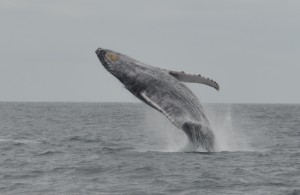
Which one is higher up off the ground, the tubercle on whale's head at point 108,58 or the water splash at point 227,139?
the tubercle on whale's head at point 108,58

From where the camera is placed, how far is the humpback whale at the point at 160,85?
1526 cm

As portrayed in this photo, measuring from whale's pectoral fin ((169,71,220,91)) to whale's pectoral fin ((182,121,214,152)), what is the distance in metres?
1.06

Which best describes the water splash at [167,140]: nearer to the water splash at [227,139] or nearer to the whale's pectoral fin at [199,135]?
the water splash at [227,139]

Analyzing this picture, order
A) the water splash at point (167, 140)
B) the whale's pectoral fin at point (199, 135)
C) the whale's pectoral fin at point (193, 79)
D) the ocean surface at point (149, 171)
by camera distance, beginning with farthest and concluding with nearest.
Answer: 1. the water splash at point (167, 140)
2. the whale's pectoral fin at point (199, 135)
3. the whale's pectoral fin at point (193, 79)
4. the ocean surface at point (149, 171)

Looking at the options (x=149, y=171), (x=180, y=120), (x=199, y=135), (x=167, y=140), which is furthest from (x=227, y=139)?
(x=180, y=120)

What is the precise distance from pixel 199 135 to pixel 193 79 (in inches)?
68.7

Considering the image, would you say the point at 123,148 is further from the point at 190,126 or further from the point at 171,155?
the point at 190,126

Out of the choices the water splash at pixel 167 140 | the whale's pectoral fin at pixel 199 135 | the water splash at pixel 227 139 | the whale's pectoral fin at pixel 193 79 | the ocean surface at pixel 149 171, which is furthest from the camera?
the water splash at pixel 167 140

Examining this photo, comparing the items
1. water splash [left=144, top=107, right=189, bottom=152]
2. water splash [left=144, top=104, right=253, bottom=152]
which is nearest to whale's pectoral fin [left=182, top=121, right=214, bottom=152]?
water splash [left=144, top=104, right=253, bottom=152]

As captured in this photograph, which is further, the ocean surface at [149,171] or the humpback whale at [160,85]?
the humpback whale at [160,85]

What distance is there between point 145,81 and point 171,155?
4.51m

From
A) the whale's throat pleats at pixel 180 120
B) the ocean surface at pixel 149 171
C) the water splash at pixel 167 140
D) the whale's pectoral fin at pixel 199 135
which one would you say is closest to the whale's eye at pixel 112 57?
the whale's throat pleats at pixel 180 120

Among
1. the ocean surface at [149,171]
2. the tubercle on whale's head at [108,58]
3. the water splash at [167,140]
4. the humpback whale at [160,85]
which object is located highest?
the tubercle on whale's head at [108,58]

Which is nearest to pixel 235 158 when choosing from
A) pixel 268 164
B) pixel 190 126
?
pixel 268 164
